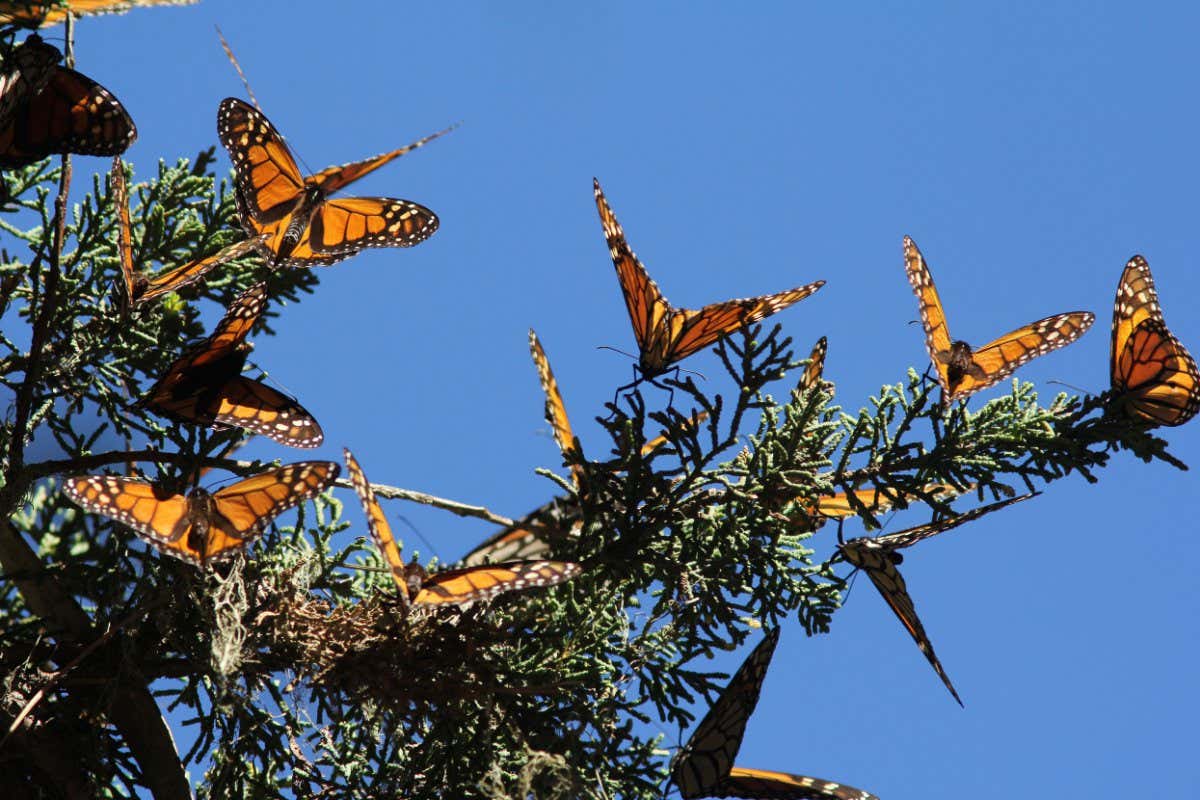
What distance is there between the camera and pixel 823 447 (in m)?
5.56

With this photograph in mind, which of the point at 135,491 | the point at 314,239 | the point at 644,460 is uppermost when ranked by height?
the point at 314,239

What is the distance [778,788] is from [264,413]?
2756 millimetres

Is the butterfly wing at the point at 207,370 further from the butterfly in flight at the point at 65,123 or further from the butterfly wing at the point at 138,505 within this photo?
the butterfly in flight at the point at 65,123

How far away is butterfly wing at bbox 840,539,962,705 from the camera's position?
17.1 feet

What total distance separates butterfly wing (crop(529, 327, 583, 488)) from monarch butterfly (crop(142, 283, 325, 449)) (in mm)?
959

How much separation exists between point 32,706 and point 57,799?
0.81 m

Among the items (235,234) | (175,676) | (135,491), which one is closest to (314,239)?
(235,234)

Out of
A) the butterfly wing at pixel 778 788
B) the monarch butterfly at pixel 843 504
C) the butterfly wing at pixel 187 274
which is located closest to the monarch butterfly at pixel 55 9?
the butterfly wing at pixel 187 274

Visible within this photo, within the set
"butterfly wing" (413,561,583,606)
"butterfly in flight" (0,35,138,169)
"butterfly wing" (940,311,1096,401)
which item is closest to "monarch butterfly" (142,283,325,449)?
"butterfly wing" (413,561,583,606)

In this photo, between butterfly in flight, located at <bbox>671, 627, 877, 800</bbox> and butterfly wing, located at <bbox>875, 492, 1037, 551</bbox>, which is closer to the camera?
butterfly wing, located at <bbox>875, 492, 1037, 551</bbox>

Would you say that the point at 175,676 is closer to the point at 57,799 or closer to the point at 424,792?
the point at 57,799

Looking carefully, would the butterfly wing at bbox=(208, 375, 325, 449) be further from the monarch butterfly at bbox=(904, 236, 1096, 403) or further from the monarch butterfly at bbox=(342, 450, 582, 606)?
the monarch butterfly at bbox=(904, 236, 1096, 403)

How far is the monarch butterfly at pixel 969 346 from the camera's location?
545 cm

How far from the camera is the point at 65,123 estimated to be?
5.38 metres
